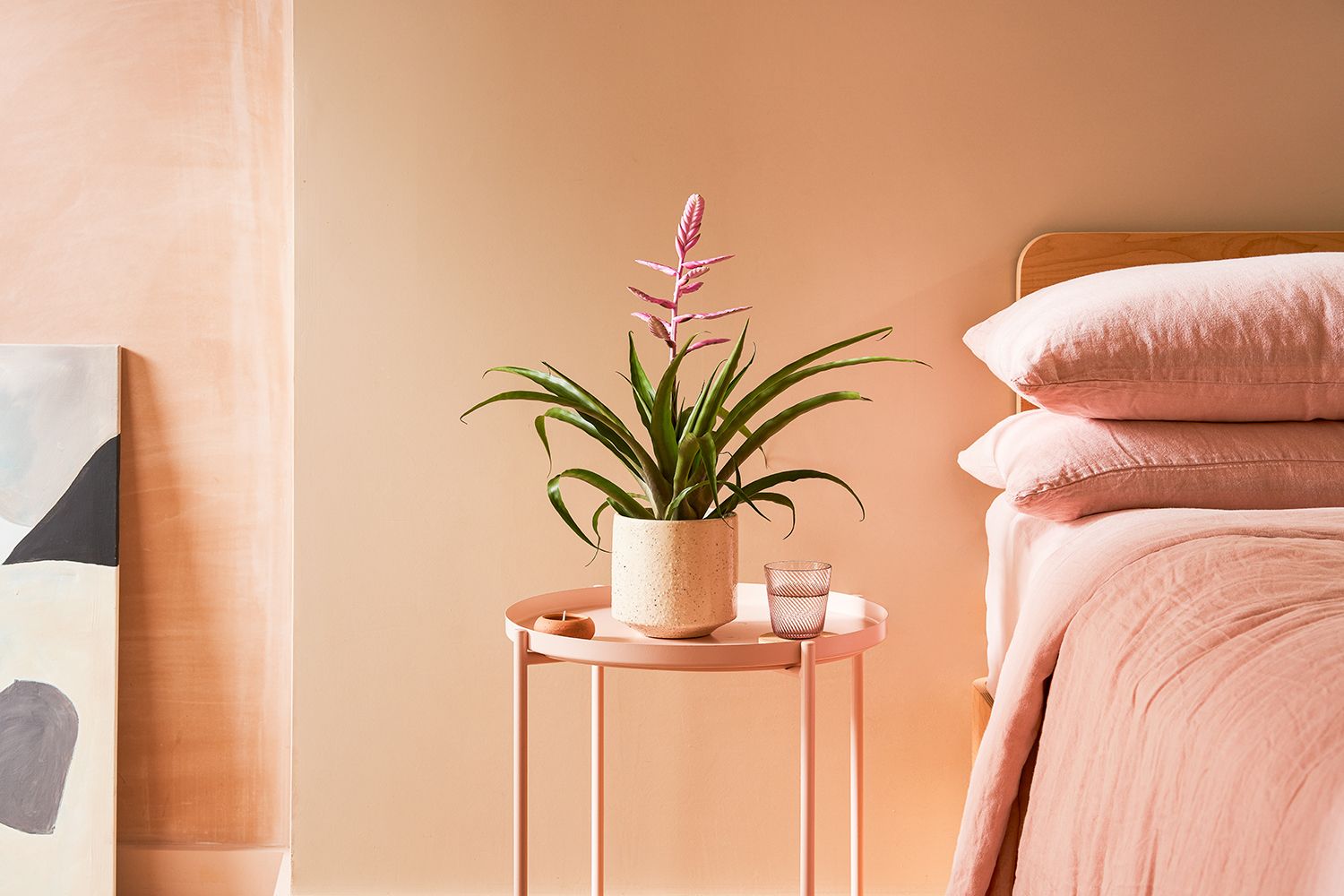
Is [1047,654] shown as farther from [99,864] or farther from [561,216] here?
[99,864]

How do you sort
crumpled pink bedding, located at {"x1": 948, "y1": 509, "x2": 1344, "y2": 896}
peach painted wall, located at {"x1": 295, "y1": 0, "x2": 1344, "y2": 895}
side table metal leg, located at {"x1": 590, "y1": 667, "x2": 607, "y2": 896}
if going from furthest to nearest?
peach painted wall, located at {"x1": 295, "y1": 0, "x2": 1344, "y2": 895} < side table metal leg, located at {"x1": 590, "y1": 667, "x2": 607, "y2": 896} < crumpled pink bedding, located at {"x1": 948, "y1": 509, "x2": 1344, "y2": 896}

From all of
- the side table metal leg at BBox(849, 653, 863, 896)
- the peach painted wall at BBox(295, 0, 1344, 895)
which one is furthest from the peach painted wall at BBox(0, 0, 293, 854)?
the side table metal leg at BBox(849, 653, 863, 896)

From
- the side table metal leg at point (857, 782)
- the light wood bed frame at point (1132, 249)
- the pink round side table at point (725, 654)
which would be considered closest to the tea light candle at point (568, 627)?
the pink round side table at point (725, 654)

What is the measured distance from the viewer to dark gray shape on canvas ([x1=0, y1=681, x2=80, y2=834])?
1.49 metres

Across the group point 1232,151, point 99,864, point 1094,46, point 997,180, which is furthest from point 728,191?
point 99,864

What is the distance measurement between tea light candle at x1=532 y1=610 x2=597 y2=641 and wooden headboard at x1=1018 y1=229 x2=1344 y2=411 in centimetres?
81

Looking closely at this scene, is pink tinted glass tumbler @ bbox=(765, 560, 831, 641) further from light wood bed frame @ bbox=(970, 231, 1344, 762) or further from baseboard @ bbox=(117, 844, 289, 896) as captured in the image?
baseboard @ bbox=(117, 844, 289, 896)

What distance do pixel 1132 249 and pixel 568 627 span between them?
97 centimetres

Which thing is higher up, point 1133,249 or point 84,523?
point 1133,249

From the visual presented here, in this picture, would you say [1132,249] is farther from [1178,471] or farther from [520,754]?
[520,754]

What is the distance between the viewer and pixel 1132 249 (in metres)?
1.44

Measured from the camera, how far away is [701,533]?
41.9 inches

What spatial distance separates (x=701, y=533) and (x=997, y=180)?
775 millimetres

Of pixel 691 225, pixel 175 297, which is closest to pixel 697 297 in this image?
pixel 691 225
